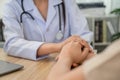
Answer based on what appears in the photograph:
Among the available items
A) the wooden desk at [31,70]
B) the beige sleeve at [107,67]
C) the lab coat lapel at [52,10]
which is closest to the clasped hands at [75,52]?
the wooden desk at [31,70]

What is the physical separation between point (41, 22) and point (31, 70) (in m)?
0.51

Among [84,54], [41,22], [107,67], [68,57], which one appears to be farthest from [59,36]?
[107,67]

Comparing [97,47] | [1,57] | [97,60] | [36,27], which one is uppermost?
[97,60]

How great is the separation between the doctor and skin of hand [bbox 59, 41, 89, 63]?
0.26 meters

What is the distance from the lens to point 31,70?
99cm

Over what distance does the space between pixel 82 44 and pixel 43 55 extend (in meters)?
0.22

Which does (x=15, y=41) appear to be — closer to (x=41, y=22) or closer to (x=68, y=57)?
(x=41, y=22)

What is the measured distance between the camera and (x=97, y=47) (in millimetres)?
2988

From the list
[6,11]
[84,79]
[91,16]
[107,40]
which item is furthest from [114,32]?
[84,79]

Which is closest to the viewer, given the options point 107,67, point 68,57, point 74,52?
point 107,67

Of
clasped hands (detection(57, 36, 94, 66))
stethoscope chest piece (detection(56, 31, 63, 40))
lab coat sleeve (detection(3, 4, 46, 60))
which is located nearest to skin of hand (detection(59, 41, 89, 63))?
clasped hands (detection(57, 36, 94, 66))

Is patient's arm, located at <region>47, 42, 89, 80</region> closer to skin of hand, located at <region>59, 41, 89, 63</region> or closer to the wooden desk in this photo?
skin of hand, located at <region>59, 41, 89, 63</region>

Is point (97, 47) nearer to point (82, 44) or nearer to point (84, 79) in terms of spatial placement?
point (82, 44)

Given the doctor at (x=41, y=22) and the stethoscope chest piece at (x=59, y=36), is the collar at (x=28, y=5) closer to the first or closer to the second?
the doctor at (x=41, y=22)
